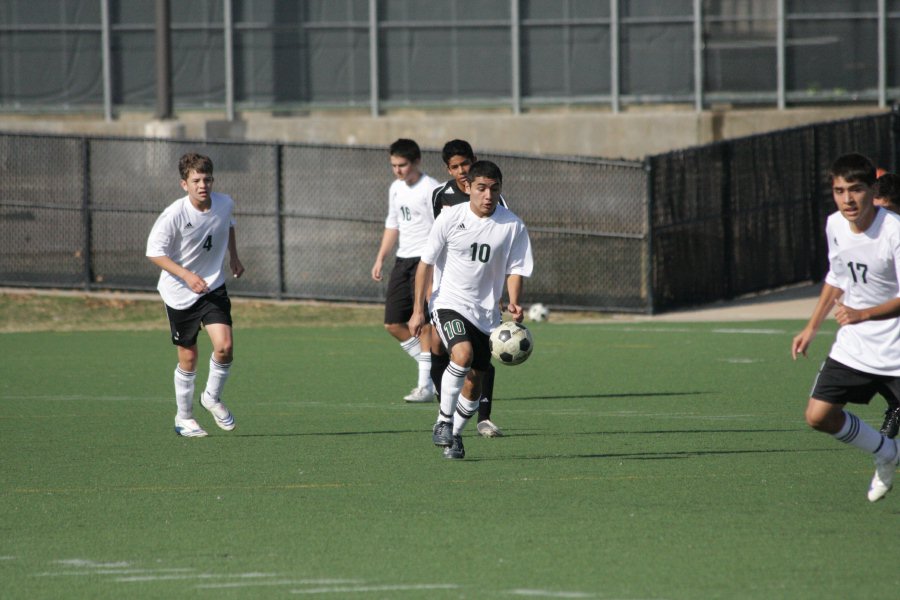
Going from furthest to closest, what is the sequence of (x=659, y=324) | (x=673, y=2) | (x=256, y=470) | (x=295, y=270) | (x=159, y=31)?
(x=673, y=2) < (x=159, y=31) < (x=295, y=270) < (x=659, y=324) < (x=256, y=470)

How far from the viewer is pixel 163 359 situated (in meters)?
16.6

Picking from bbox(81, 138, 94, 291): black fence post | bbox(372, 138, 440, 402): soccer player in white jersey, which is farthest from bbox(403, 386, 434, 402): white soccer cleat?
bbox(81, 138, 94, 291): black fence post

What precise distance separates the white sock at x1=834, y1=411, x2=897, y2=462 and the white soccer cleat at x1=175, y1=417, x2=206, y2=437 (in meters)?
4.73

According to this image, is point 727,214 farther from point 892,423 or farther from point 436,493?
point 436,493

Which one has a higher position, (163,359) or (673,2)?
(673,2)

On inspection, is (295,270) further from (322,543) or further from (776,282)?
(322,543)

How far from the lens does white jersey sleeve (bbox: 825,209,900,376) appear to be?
8062 millimetres

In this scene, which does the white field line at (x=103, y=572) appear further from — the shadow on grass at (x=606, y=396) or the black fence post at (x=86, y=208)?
the black fence post at (x=86, y=208)

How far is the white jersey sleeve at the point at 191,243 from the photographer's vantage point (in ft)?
35.6

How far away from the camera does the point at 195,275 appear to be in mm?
10750

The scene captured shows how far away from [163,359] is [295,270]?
229 inches

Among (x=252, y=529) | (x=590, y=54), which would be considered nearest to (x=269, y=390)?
(x=252, y=529)

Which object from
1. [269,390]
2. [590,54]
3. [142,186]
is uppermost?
[590,54]

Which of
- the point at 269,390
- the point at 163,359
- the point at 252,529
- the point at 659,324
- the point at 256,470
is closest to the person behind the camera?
the point at 252,529
